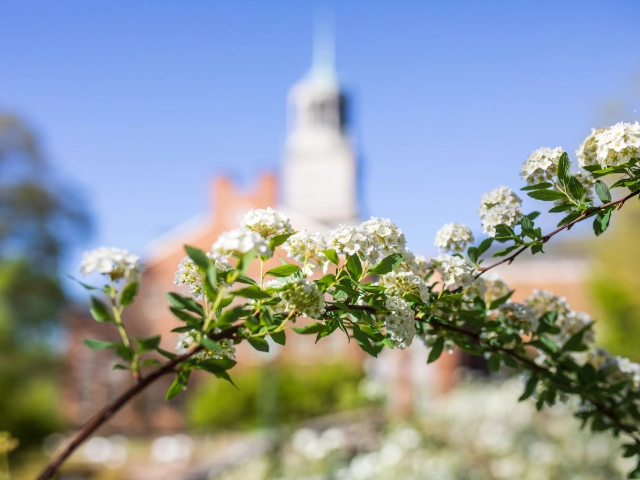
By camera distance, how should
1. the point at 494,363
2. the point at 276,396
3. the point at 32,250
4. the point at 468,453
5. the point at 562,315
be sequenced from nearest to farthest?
the point at 494,363
the point at 562,315
the point at 468,453
the point at 276,396
the point at 32,250

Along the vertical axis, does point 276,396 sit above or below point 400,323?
below

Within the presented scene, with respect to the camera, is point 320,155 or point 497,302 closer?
point 497,302

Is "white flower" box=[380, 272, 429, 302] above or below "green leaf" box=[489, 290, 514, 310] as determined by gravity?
above

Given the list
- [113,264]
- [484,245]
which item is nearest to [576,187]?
[484,245]

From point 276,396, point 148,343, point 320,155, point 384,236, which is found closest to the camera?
point 148,343

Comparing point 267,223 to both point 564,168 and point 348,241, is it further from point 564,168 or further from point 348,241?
point 564,168

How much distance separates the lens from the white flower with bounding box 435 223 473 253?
122cm

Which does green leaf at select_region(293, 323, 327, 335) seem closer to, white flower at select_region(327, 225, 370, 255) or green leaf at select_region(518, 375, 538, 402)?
white flower at select_region(327, 225, 370, 255)

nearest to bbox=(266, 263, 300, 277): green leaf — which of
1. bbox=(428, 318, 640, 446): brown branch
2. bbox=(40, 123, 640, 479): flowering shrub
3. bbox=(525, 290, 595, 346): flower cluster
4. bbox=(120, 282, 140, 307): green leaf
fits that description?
bbox=(40, 123, 640, 479): flowering shrub

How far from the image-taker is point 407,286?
3.56 feet

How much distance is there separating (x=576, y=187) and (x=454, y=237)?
0.75 ft

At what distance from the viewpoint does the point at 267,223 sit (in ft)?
3.35

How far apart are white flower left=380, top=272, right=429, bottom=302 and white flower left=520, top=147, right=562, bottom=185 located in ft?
0.92

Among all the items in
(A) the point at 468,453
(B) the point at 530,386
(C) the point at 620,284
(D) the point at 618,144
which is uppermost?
(D) the point at 618,144
